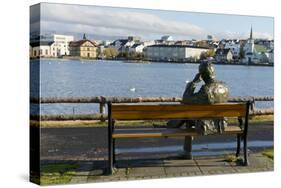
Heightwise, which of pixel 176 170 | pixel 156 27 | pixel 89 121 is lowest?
pixel 176 170

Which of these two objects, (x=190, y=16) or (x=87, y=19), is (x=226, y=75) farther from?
(x=87, y=19)

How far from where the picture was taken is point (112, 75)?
31.3 ft

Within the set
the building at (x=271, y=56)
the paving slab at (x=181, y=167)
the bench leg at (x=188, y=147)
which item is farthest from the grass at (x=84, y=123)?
the building at (x=271, y=56)

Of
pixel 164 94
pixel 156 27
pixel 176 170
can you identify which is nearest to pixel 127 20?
pixel 156 27

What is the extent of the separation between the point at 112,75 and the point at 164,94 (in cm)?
87

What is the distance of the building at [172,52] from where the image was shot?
32.4 ft

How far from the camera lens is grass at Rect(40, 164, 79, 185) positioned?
8.87 meters

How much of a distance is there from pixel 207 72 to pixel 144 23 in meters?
1.15

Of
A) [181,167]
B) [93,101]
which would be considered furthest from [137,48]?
[181,167]

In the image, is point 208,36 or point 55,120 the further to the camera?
point 208,36

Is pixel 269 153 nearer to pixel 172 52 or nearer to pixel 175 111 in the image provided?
pixel 175 111

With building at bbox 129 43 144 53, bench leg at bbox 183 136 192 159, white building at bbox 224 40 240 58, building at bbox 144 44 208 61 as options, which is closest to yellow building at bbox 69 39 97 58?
building at bbox 129 43 144 53

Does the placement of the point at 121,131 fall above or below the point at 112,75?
below

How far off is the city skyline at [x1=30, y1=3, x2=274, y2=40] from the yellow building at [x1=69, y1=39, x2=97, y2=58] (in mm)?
123
